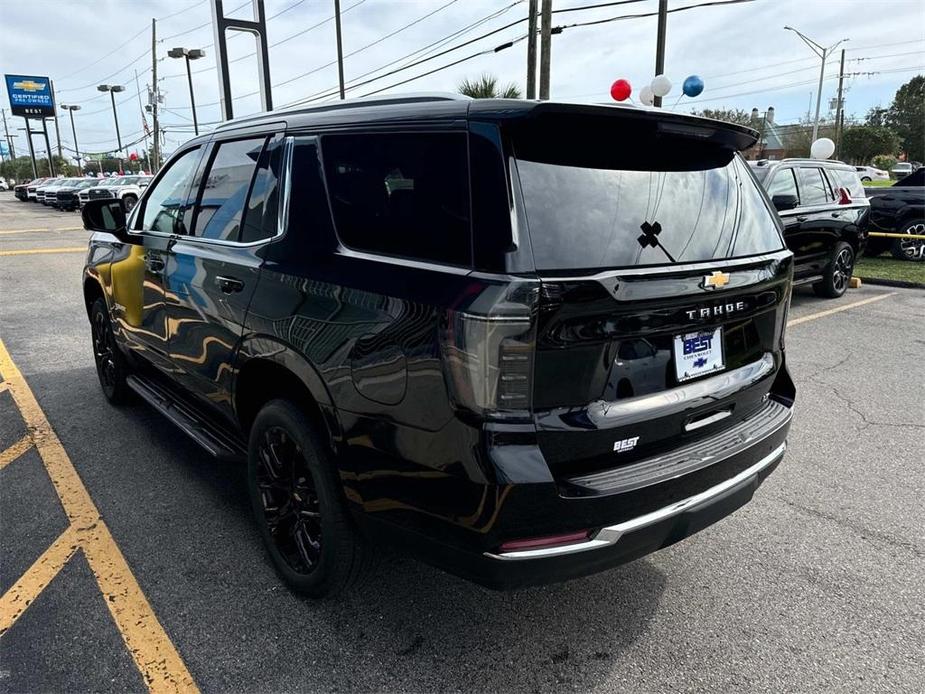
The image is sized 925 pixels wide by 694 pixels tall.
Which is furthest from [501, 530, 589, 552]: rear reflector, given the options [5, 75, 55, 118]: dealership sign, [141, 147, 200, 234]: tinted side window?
[5, 75, 55, 118]: dealership sign

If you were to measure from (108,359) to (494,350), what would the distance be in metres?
4.10

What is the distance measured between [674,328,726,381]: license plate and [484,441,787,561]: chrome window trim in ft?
1.34

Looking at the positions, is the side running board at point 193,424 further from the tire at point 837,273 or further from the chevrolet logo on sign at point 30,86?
the chevrolet logo on sign at point 30,86

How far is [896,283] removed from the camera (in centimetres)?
1005

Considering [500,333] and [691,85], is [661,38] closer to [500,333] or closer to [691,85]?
[691,85]

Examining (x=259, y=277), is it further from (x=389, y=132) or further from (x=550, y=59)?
(x=550, y=59)

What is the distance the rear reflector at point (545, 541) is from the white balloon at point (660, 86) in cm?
1543

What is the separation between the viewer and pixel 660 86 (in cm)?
1518

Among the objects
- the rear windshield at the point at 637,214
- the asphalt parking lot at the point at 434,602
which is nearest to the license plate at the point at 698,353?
the rear windshield at the point at 637,214

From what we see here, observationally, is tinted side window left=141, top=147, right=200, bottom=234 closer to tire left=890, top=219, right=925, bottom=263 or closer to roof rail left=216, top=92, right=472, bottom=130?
roof rail left=216, top=92, right=472, bottom=130

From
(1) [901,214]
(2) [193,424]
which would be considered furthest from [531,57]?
(2) [193,424]

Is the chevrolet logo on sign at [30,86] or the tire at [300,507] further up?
the chevrolet logo on sign at [30,86]

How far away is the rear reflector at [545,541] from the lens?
73.8 inches

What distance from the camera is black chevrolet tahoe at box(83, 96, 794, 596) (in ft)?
6.07
